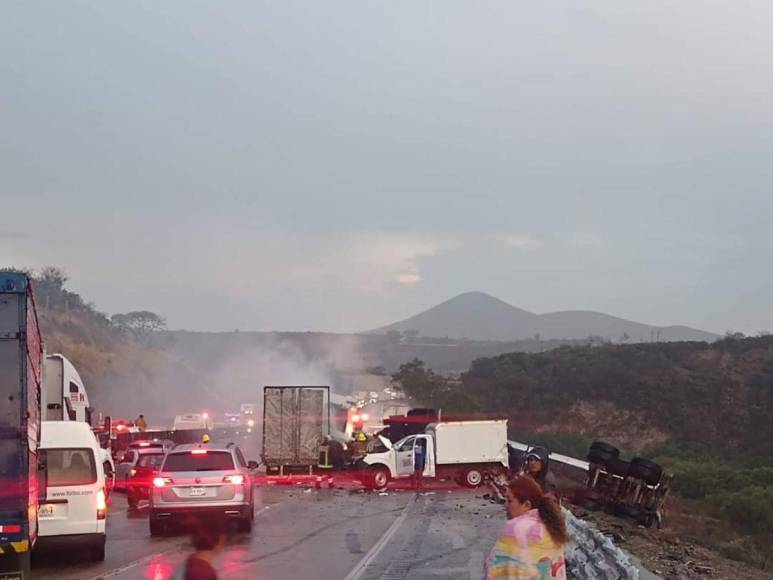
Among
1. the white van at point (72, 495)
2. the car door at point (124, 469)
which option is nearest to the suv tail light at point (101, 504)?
the white van at point (72, 495)

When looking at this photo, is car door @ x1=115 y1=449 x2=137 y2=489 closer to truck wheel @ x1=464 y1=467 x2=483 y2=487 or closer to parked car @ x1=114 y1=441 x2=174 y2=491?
parked car @ x1=114 y1=441 x2=174 y2=491

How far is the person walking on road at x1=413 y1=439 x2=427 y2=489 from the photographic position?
33.7m

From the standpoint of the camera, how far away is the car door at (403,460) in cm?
3428

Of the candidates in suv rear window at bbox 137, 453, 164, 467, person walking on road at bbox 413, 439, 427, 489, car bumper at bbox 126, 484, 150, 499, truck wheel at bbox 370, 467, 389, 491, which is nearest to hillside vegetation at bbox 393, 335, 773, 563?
person walking on road at bbox 413, 439, 427, 489

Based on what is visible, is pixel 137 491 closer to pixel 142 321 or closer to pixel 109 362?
pixel 109 362

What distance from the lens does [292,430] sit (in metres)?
37.1

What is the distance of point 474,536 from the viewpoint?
19016 millimetres

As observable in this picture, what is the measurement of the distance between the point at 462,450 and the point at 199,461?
17.6 metres

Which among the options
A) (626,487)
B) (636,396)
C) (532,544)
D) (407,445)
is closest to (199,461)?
(626,487)

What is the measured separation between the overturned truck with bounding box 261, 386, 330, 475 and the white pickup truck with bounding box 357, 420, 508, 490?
3349 millimetres

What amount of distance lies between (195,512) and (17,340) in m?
8.58

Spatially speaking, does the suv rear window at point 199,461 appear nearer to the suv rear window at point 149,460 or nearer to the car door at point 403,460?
the suv rear window at point 149,460

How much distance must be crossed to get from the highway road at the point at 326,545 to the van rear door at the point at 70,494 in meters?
0.65

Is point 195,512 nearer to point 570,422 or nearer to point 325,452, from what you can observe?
point 325,452
